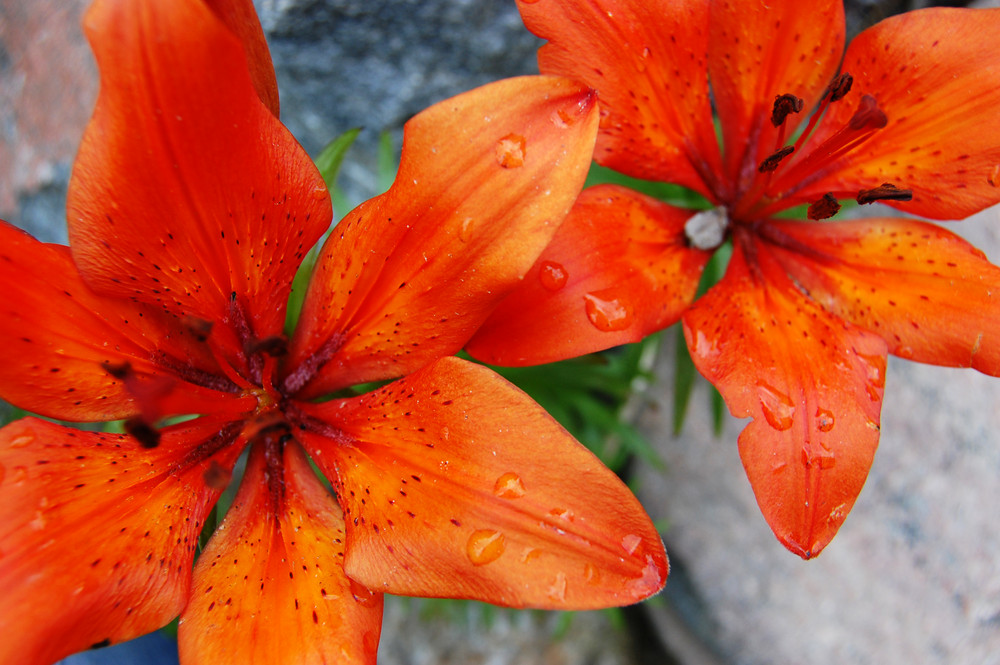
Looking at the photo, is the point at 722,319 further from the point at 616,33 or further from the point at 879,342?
the point at 616,33

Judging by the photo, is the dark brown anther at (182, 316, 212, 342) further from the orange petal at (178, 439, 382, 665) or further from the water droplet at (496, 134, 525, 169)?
the water droplet at (496, 134, 525, 169)

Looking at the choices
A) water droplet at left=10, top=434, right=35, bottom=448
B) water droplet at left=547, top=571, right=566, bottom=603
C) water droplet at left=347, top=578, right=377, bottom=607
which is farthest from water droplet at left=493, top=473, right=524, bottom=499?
water droplet at left=10, top=434, right=35, bottom=448

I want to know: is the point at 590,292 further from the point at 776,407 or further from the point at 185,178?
the point at 185,178

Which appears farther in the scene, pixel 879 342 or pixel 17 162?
pixel 17 162

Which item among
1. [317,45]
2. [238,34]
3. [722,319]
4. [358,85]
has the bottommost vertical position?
[722,319]

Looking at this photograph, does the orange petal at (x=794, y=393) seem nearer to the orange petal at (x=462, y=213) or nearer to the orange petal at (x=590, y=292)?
the orange petal at (x=590, y=292)

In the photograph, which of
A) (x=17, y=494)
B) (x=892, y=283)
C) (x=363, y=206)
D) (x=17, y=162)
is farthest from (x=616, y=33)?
(x=17, y=162)

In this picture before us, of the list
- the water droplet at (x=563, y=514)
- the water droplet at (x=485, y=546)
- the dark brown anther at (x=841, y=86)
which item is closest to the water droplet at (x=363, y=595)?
the water droplet at (x=485, y=546)
